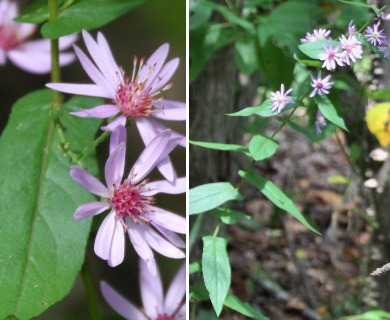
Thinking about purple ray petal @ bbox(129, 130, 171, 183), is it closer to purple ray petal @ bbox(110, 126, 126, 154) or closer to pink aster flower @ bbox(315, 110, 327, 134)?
purple ray petal @ bbox(110, 126, 126, 154)

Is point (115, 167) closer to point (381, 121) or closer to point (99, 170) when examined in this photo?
point (99, 170)

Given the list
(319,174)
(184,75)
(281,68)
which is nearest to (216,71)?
(281,68)

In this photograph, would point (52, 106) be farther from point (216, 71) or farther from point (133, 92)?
point (216, 71)

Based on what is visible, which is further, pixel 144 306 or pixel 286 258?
pixel 286 258

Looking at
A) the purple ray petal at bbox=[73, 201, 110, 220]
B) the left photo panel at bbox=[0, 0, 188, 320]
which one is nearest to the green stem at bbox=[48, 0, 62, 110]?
the left photo panel at bbox=[0, 0, 188, 320]

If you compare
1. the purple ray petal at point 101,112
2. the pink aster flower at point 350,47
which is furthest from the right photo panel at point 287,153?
the purple ray petal at point 101,112

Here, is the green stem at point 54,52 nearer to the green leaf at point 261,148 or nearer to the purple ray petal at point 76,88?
the purple ray petal at point 76,88

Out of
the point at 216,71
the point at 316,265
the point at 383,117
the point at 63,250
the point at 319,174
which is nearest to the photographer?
the point at 63,250

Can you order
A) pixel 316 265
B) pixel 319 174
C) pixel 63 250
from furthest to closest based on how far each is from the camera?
pixel 319 174
pixel 316 265
pixel 63 250
